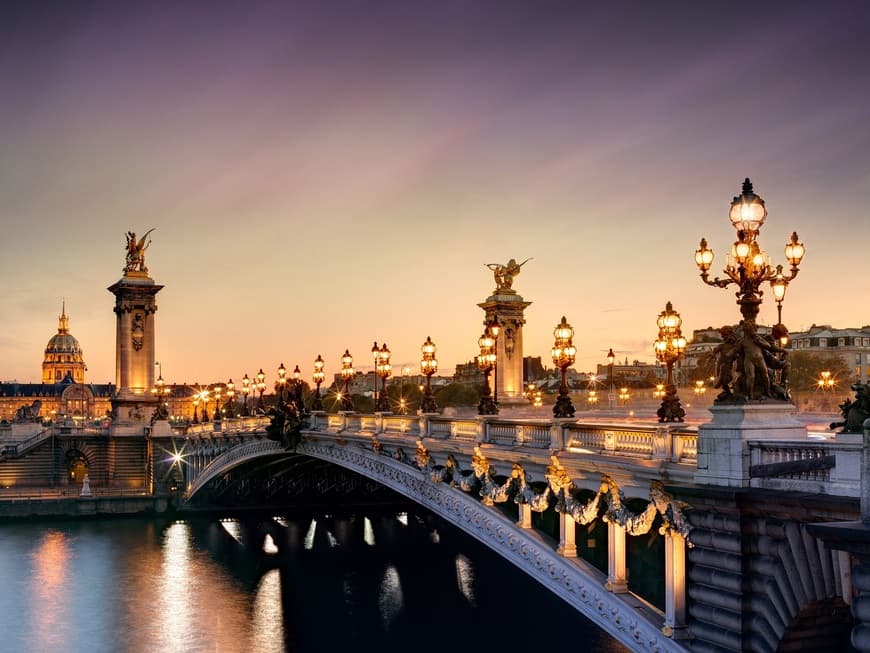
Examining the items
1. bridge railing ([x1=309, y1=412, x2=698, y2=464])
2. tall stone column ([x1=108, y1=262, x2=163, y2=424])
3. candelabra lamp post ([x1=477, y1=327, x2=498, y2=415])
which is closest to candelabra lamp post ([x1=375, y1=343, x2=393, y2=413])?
bridge railing ([x1=309, y1=412, x2=698, y2=464])

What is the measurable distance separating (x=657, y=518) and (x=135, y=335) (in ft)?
255

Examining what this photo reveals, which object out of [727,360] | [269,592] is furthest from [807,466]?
[269,592]

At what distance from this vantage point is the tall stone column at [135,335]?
9412 cm

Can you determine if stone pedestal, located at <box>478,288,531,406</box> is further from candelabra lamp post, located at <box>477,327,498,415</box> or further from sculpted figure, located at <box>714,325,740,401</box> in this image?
sculpted figure, located at <box>714,325,740,401</box>

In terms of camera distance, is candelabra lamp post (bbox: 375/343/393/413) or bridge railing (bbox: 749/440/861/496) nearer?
bridge railing (bbox: 749/440/861/496)

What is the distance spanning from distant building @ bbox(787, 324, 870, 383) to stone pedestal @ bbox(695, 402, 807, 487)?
40.3 metres

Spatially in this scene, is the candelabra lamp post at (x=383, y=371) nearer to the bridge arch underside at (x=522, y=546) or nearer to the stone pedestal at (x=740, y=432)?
the bridge arch underside at (x=522, y=546)

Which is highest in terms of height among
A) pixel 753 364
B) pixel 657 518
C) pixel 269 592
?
pixel 753 364

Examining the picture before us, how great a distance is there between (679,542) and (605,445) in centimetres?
389

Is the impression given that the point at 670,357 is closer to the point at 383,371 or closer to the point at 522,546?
the point at 522,546

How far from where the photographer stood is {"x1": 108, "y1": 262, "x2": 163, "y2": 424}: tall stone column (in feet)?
309

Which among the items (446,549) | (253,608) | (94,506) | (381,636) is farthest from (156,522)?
(381,636)

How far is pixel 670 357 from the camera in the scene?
2409cm

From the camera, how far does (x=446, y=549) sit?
58.8 m
